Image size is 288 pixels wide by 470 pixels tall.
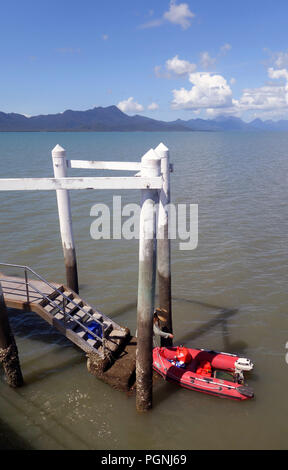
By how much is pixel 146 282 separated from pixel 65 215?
178 inches

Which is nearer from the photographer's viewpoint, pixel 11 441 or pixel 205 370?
pixel 11 441

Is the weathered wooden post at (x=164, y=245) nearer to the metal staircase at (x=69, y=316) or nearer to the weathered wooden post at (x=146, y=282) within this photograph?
the metal staircase at (x=69, y=316)

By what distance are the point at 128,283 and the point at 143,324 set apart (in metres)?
7.92

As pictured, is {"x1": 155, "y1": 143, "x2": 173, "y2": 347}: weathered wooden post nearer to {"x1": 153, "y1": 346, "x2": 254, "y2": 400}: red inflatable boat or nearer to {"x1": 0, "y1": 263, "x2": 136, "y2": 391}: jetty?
{"x1": 153, "y1": 346, "x2": 254, "y2": 400}: red inflatable boat

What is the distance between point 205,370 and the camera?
9.91 meters

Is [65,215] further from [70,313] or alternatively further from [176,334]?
[176,334]

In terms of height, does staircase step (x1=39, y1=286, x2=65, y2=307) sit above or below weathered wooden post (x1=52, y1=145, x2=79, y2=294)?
below

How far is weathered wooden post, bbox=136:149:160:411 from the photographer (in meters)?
7.34

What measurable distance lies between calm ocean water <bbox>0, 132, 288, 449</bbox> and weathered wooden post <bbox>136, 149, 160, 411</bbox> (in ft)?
3.16

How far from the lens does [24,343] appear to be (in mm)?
11844

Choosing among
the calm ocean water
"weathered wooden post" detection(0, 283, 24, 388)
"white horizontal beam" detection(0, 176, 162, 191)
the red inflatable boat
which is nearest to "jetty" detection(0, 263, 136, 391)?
the calm ocean water

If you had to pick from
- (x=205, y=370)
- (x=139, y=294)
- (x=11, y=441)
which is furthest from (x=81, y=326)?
(x=205, y=370)

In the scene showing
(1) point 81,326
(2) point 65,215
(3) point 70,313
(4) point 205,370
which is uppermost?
(2) point 65,215
